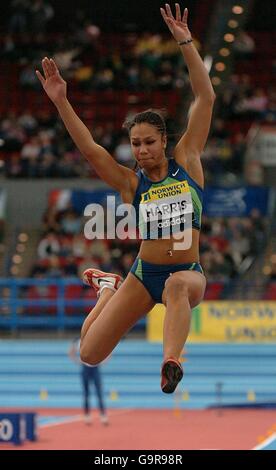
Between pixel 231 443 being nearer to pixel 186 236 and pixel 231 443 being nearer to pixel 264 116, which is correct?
pixel 186 236

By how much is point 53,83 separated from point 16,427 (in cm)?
753

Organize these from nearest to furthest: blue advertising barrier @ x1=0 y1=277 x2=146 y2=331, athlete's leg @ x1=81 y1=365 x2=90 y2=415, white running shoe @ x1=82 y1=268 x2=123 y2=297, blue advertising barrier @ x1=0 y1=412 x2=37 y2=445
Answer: white running shoe @ x1=82 y1=268 x2=123 y2=297, blue advertising barrier @ x1=0 y1=412 x2=37 y2=445, athlete's leg @ x1=81 y1=365 x2=90 y2=415, blue advertising barrier @ x1=0 y1=277 x2=146 y2=331

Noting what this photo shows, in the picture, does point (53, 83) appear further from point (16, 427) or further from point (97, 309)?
point (16, 427)

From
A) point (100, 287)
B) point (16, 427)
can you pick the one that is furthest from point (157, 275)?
point (16, 427)

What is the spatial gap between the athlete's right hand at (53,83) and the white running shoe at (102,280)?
1.27 meters

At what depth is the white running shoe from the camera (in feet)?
22.6

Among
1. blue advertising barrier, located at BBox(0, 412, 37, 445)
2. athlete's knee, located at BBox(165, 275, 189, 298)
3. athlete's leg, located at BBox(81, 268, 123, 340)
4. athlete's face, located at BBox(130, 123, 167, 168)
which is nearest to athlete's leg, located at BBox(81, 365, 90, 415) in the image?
blue advertising barrier, located at BBox(0, 412, 37, 445)

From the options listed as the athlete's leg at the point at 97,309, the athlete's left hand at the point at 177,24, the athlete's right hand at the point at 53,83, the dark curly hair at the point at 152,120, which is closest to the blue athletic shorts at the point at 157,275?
the athlete's leg at the point at 97,309

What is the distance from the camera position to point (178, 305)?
6.05m

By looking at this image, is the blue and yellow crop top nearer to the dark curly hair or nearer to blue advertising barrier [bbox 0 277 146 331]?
the dark curly hair

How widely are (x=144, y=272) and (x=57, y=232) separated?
13.9 m

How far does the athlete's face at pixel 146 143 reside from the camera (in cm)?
611

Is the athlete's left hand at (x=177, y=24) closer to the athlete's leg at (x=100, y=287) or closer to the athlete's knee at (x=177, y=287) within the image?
the athlete's knee at (x=177, y=287)

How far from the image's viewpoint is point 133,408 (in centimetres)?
1600
